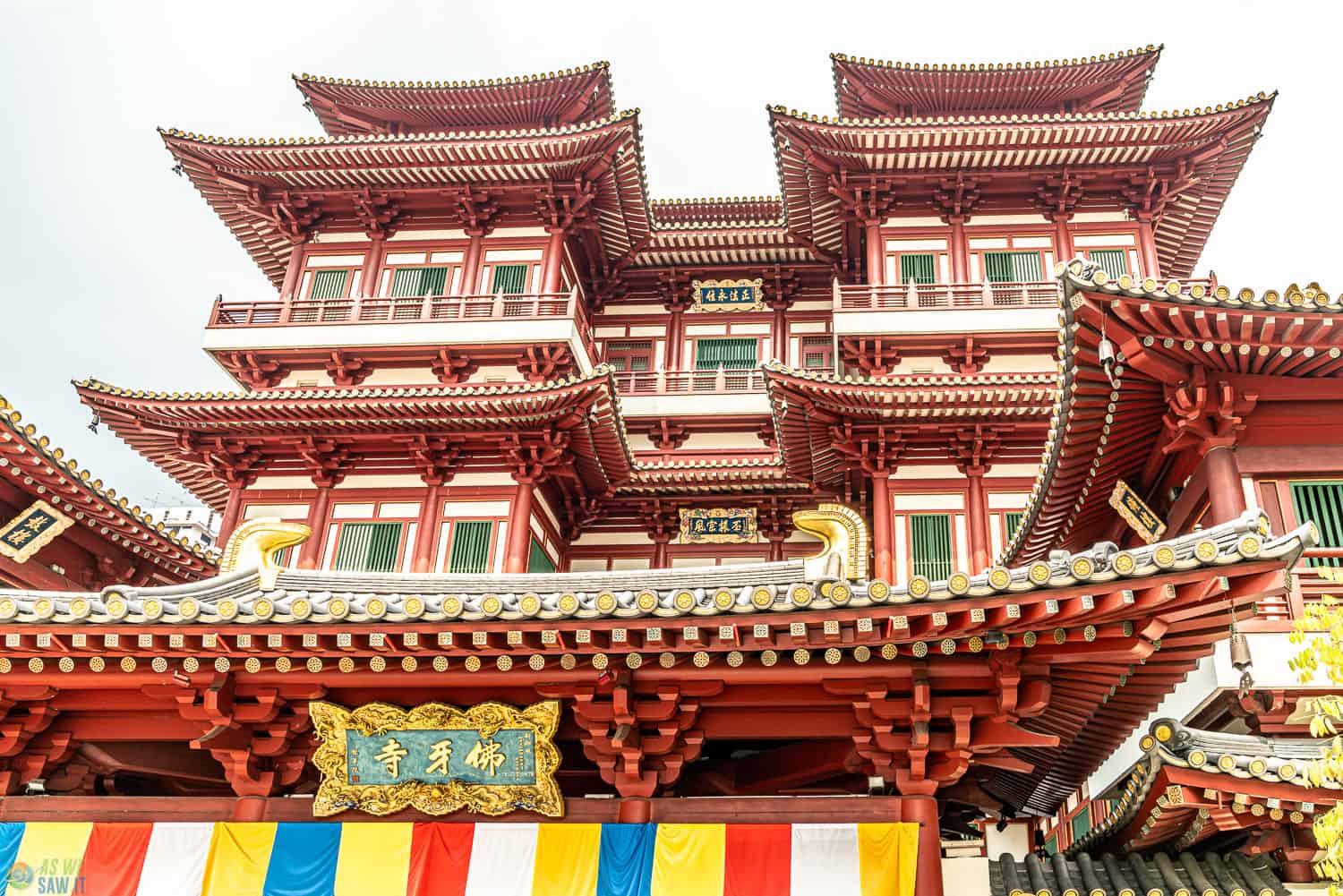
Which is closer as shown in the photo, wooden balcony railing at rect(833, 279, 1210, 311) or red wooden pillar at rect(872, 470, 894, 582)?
red wooden pillar at rect(872, 470, 894, 582)

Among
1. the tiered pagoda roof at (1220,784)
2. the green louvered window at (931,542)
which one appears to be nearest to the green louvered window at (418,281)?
the green louvered window at (931,542)

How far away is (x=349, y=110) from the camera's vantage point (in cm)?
2683

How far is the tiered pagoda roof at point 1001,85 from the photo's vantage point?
951 inches

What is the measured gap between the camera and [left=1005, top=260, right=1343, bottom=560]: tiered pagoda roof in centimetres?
1027

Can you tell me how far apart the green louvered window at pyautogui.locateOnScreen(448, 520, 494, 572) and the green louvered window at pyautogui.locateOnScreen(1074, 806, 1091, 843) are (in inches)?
441

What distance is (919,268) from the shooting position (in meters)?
23.2

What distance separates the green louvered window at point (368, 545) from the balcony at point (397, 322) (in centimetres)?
410

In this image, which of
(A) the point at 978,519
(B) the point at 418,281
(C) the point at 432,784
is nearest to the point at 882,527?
(A) the point at 978,519

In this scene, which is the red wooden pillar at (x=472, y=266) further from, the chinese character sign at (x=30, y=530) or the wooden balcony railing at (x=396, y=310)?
the chinese character sign at (x=30, y=530)

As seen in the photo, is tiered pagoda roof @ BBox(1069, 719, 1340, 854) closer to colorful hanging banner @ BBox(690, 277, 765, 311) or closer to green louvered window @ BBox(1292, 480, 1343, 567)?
green louvered window @ BBox(1292, 480, 1343, 567)

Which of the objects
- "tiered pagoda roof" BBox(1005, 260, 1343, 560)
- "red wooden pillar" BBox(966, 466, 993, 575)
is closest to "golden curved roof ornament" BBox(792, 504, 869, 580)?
"tiered pagoda roof" BBox(1005, 260, 1343, 560)

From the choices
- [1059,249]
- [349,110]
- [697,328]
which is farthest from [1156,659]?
[349,110]

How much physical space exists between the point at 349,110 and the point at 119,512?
12.5m

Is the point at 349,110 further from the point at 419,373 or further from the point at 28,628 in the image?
the point at 28,628
